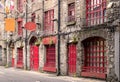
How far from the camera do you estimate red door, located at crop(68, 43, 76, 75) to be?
23.6 metres

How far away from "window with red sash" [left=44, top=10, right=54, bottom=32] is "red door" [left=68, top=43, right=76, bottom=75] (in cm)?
331

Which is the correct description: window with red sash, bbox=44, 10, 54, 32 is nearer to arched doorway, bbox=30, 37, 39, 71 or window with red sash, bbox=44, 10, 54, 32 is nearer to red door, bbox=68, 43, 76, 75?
arched doorway, bbox=30, 37, 39, 71

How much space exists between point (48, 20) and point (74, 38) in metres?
5.21

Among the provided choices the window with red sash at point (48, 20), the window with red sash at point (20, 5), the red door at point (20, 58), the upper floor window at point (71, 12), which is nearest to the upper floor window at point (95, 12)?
the upper floor window at point (71, 12)

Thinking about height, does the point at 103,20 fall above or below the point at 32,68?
above

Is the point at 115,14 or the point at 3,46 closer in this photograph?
the point at 115,14

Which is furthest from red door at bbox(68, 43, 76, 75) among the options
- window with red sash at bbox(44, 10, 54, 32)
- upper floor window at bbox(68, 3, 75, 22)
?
window with red sash at bbox(44, 10, 54, 32)

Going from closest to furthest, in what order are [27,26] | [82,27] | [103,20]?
[103,20] → [82,27] → [27,26]

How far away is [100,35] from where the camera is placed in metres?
20.3

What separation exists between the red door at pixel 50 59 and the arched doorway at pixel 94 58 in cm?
415

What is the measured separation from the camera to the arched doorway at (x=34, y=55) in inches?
1163

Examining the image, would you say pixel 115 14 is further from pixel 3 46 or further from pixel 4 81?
pixel 3 46

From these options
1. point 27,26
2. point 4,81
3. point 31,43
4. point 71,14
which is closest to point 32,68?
point 31,43

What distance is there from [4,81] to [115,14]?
24.1 ft
